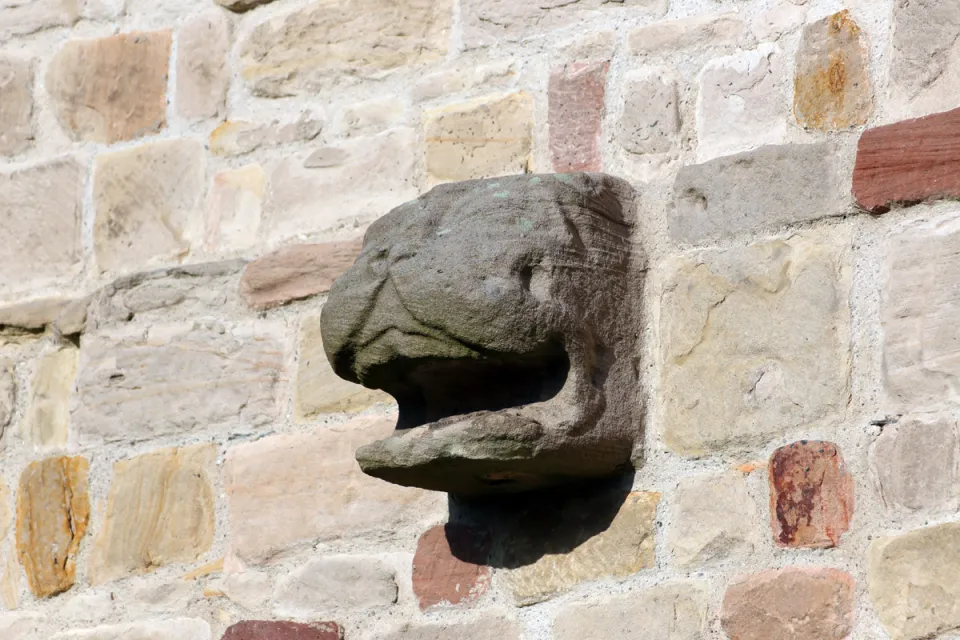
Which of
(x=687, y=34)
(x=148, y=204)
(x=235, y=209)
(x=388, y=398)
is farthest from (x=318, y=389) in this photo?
(x=687, y=34)

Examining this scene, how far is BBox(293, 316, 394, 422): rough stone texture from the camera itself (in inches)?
107

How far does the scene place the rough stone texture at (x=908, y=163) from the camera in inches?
91.0

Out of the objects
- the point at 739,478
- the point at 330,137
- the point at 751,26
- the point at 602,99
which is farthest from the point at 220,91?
the point at 739,478

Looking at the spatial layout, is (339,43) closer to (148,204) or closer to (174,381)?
(148,204)

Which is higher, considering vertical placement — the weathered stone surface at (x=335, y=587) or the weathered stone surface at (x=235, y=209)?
the weathered stone surface at (x=235, y=209)

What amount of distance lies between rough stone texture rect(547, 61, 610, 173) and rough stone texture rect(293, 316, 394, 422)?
1.51 ft

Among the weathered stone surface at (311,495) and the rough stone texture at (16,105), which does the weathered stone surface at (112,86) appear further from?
the weathered stone surface at (311,495)

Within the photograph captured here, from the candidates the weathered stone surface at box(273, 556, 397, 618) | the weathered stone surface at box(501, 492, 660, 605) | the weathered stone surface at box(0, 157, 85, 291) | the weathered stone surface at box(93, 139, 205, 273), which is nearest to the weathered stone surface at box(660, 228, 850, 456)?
the weathered stone surface at box(501, 492, 660, 605)

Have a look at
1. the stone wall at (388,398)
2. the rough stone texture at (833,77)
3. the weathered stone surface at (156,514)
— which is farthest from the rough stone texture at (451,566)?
the rough stone texture at (833,77)

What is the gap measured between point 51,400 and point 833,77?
1441 mm

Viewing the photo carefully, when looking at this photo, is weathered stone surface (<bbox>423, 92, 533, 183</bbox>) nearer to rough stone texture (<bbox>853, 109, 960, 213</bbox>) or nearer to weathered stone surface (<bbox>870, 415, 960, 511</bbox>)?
rough stone texture (<bbox>853, 109, 960, 213</bbox>)

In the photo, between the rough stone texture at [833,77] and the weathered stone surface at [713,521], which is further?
the rough stone texture at [833,77]

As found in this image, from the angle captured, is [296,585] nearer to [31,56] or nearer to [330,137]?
[330,137]

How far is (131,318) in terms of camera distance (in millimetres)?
2982
